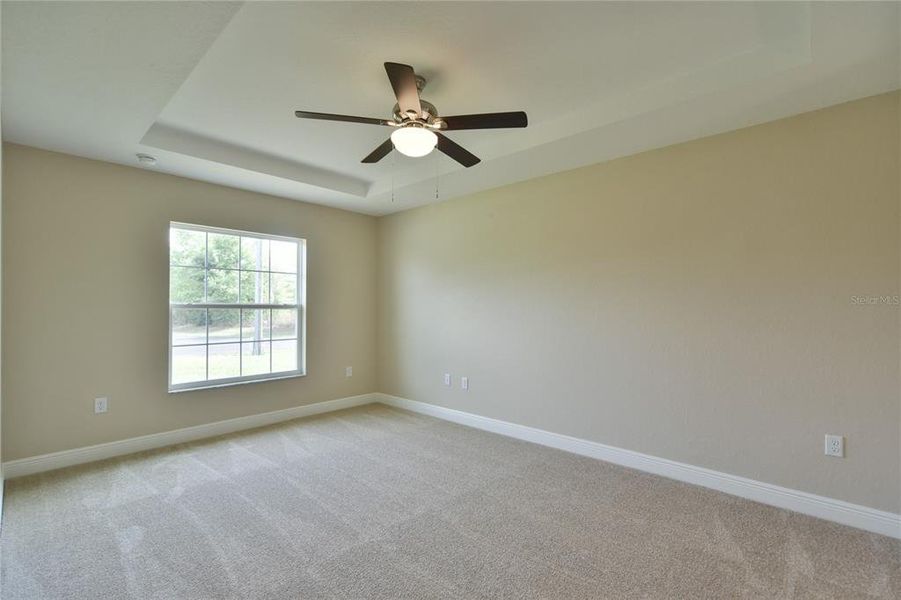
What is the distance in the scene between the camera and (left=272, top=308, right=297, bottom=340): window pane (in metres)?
4.48

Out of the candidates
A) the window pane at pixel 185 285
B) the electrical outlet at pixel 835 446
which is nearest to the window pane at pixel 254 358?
the window pane at pixel 185 285

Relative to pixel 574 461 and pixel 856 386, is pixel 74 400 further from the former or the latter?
pixel 856 386

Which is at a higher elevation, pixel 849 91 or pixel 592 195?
pixel 849 91

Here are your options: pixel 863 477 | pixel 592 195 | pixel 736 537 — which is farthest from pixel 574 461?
pixel 592 195

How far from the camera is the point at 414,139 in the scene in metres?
2.24

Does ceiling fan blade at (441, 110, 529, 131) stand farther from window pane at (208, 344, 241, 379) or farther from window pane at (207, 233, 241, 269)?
window pane at (208, 344, 241, 379)

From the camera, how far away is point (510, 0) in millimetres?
1806

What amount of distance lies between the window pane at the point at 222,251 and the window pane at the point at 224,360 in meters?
0.80

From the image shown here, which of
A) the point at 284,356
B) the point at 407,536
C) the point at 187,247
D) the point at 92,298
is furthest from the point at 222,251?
the point at 407,536

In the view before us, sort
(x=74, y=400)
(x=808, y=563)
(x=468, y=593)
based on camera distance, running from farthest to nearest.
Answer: (x=74, y=400), (x=808, y=563), (x=468, y=593)

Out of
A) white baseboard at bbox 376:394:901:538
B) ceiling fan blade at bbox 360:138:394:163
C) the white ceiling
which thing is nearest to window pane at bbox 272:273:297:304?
the white ceiling

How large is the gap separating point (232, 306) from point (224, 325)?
202mm

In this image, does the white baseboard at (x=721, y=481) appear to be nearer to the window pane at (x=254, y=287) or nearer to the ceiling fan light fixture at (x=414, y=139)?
the window pane at (x=254, y=287)

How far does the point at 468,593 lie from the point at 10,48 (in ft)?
10.4
